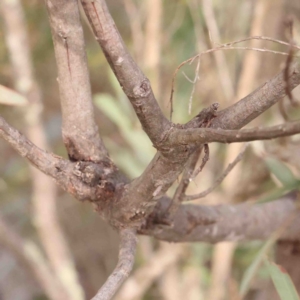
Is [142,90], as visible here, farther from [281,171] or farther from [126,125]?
[126,125]

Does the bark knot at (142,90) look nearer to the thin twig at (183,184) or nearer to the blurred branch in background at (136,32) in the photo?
the thin twig at (183,184)

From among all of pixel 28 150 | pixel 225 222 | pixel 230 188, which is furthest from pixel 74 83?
pixel 230 188

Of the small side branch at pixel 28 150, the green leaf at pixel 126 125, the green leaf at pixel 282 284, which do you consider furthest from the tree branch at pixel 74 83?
the green leaf at pixel 126 125

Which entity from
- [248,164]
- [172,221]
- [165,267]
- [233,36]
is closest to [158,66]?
[233,36]

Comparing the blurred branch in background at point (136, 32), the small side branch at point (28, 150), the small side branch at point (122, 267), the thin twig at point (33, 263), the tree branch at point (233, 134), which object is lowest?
the thin twig at point (33, 263)

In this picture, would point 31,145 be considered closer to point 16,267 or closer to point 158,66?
point 158,66

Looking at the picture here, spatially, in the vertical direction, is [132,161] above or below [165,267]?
above
